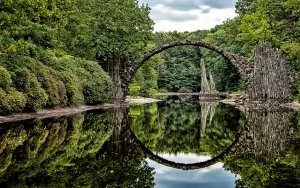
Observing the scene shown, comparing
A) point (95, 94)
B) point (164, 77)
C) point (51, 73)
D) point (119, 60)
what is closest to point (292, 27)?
point (119, 60)

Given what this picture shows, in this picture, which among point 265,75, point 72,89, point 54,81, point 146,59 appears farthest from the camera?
point 146,59

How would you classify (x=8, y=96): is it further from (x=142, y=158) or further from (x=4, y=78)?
(x=142, y=158)

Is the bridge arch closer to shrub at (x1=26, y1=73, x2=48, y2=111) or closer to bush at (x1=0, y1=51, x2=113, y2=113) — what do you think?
bush at (x1=0, y1=51, x2=113, y2=113)

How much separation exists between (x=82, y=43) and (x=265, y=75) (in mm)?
14594

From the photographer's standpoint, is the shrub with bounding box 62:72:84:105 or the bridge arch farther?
the bridge arch

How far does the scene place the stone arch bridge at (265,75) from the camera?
34938 mm

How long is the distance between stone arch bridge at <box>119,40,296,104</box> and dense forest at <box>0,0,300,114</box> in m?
0.87

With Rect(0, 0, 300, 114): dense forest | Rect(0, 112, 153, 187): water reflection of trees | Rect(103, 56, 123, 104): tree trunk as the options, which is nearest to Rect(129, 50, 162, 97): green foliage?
Rect(0, 0, 300, 114): dense forest

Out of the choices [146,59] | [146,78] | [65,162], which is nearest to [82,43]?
[146,59]

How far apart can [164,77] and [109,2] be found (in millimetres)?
56068

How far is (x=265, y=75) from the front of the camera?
3509cm

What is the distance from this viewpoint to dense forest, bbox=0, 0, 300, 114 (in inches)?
774

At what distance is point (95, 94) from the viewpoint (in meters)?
30.6

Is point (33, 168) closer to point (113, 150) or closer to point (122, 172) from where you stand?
point (122, 172)
